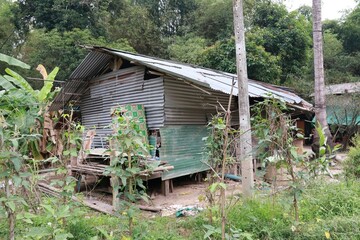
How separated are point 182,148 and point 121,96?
238 centimetres

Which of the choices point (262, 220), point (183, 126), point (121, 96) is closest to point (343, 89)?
point (183, 126)

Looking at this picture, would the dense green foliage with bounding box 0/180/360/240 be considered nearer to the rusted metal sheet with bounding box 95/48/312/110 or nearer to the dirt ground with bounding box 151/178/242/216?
the dirt ground with bounding box 151/178/242/216

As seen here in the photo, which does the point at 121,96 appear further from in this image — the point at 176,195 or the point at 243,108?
the point at 243,108

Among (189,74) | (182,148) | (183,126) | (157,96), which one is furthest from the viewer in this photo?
(183,126)

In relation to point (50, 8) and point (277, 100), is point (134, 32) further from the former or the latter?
point (277, 100)

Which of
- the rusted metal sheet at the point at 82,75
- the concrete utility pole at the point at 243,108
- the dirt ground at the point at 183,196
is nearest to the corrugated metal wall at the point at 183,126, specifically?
the dirt ground at the point at 183,196

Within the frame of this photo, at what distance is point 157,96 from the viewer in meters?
7.36

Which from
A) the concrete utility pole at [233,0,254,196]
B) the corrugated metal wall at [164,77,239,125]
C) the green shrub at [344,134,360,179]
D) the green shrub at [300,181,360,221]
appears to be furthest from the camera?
the corrugated metal wall at [164,77,239,125]

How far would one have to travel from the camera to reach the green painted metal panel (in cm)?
720

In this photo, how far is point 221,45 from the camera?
1567cm

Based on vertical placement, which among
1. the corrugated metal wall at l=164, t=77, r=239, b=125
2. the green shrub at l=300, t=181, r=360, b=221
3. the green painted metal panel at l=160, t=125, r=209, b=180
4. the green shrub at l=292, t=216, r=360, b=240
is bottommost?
the green shrub at l=292, t=216, r=360, b=240

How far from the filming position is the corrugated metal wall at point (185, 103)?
24.1 feet

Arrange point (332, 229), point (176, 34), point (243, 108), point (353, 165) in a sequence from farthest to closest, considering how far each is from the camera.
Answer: point (176, 34), point (353, 165), point (243, 108), point (332, 229)

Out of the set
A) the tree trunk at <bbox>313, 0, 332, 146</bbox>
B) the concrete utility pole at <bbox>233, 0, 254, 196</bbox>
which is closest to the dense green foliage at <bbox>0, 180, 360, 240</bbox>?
the concrete utility pole at <bbox>233, 0, 254, 196</bbox>
